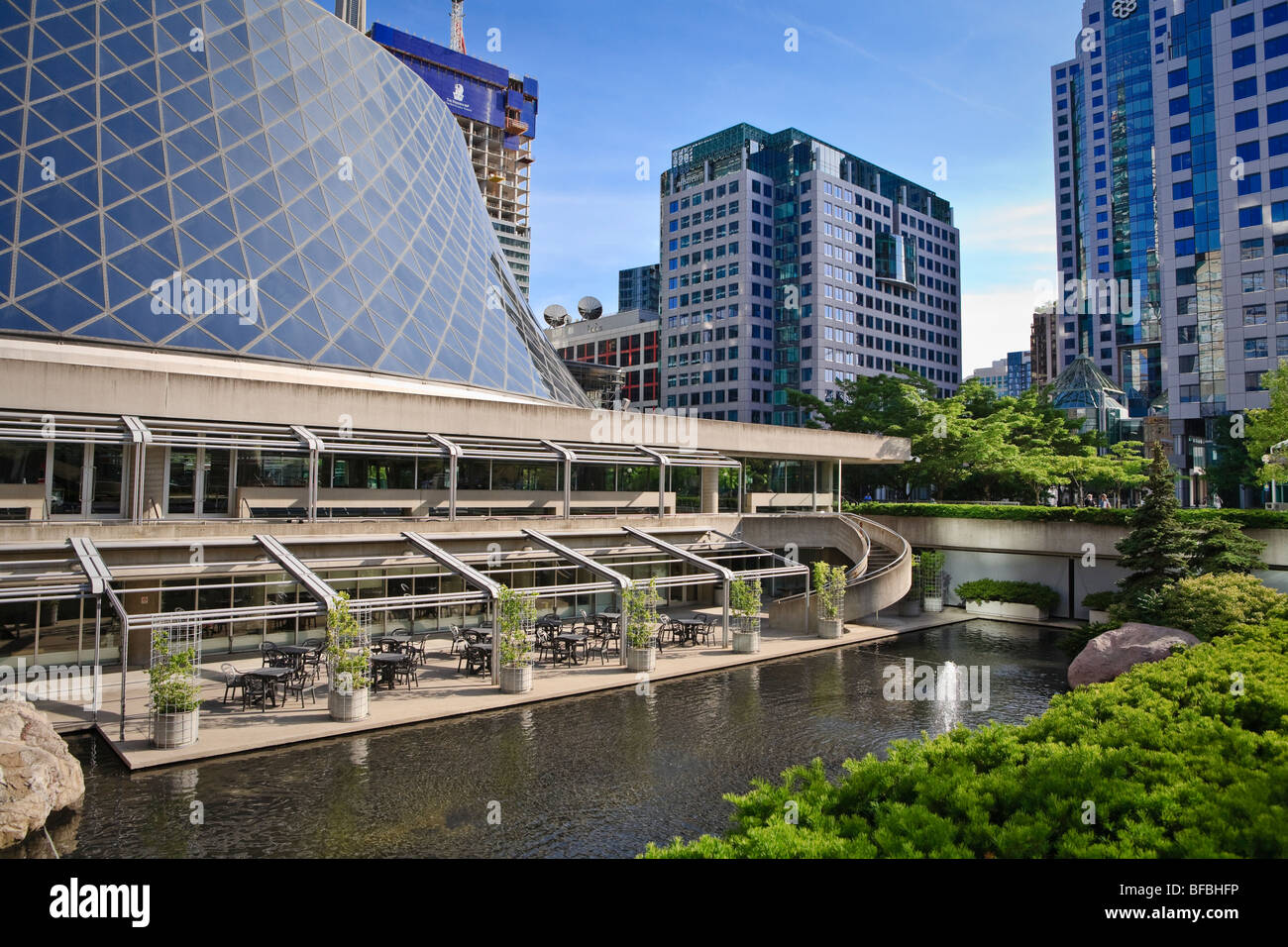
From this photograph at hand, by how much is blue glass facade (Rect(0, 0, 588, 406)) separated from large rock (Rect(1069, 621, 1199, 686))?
2675cm

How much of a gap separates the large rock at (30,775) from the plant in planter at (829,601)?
2495 cm

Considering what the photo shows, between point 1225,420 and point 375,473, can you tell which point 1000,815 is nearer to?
point 375,473

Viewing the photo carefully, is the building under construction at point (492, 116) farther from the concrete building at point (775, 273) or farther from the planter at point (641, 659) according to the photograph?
the planter at point (641, 659)

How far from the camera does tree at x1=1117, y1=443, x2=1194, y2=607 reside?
2877 centimetres

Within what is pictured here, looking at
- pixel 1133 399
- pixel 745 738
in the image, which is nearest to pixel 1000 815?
pixel 745 738

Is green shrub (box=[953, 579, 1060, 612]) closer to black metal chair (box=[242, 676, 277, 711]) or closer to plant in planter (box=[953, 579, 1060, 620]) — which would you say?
plant in planter (box=[953, 579, 1060, 620])

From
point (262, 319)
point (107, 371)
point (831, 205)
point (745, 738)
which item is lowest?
point (745, 738)

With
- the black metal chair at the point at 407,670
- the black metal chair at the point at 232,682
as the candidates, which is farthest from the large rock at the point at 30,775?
the black metal chair at the point at 407,670

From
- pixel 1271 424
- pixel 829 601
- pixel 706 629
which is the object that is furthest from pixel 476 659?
pixel 1271 424

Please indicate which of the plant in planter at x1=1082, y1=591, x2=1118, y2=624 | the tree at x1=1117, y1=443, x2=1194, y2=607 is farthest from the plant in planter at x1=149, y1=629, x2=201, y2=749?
the plant in planter at x1=1082, y1=591, x2=1118, y2=624

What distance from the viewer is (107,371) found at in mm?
25359

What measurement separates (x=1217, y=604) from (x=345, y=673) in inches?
963

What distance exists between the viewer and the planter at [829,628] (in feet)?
107

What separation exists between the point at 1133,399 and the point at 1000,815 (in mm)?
155664
